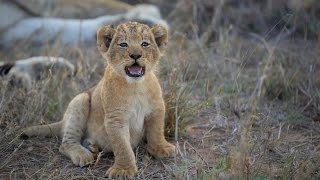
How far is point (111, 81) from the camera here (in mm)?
3998

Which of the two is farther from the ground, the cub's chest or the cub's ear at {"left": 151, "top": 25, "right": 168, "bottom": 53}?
the cub's ear at {"left": 151, "top": 25, "right": 168, "bottom": 53}

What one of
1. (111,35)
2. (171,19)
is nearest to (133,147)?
(111,35)

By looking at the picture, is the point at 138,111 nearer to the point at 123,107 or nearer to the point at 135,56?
the point at 123,107

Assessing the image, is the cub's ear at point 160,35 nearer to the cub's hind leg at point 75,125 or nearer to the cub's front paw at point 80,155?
the cub's hind leg at point 75,125

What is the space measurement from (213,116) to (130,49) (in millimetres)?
1545

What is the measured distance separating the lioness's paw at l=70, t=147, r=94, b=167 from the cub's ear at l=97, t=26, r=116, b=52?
0.77 meters

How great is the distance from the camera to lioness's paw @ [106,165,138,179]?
12.3 feet

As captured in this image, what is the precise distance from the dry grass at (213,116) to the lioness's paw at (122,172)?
0.27 ft

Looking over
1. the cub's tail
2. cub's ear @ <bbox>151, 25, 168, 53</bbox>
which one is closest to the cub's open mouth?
cub's ear @ <bbox>151, 25, 168, 53</bbox>

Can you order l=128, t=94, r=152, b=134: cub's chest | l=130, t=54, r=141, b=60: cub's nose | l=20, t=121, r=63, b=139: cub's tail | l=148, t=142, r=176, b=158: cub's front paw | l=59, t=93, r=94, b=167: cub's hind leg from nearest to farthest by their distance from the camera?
l=130, t=54, r=141, b=60: cub's nose
l=128, t=94, r=152, b=134: cub's chest
l=148, t=142, r=176, b=158: cub's front paw
l=59, t=93, r=94, b=167: cub's hind leg
l=20, t=121, r=63, b=139: cub's tail

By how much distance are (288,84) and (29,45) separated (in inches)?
141

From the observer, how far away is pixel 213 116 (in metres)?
5.04

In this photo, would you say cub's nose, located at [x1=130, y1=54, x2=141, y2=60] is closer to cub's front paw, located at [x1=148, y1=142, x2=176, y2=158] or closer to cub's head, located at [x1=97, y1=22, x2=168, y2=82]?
cub's head, located at [x1=97, y1=22, x2=168, y2=82]

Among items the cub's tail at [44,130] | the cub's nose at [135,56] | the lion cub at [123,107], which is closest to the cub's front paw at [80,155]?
the lion cub at [123,107]
